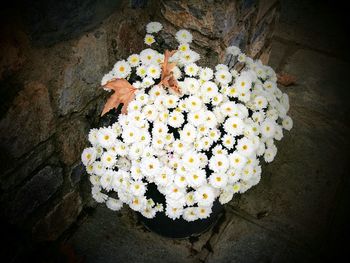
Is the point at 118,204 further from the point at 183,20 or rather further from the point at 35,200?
the point at 183,20

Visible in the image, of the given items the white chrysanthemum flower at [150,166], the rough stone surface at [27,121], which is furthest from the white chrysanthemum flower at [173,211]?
the rough stone surface at [27,121]

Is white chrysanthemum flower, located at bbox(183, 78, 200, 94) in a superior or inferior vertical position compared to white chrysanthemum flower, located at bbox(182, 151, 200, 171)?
superior

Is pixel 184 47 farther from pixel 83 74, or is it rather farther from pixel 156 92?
pixel 83 74

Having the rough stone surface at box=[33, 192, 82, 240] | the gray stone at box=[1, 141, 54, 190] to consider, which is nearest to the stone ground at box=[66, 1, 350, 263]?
the rough stone surface at box=[33, 192, 82, 240]

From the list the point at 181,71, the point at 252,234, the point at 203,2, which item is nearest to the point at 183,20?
the point at 203,2

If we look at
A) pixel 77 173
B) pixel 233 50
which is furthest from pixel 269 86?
pixel 77 173

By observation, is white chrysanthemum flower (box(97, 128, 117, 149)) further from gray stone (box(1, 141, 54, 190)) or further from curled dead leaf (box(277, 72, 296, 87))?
curled dead leaf (box(277, 72, 296, 87))
